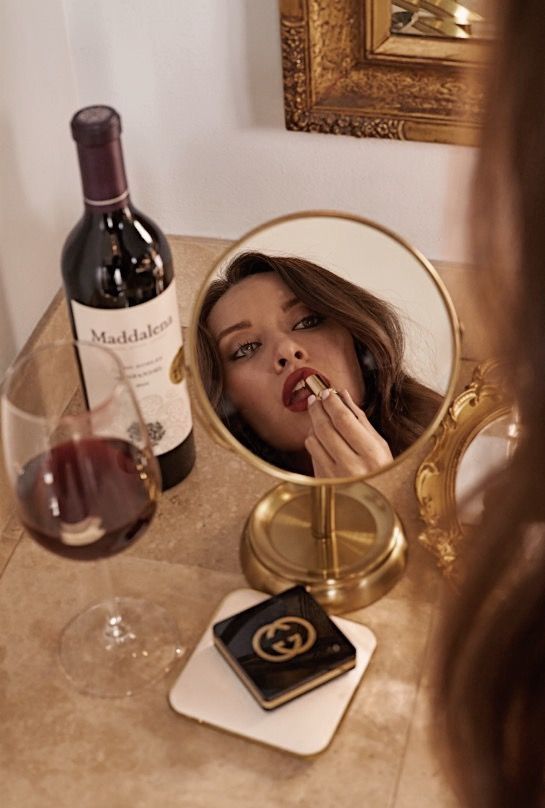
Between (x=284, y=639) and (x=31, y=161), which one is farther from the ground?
(x=31, y=161)

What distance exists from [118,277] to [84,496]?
18 cm

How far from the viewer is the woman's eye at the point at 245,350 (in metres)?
0.89

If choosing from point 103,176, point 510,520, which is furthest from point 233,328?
point 510,520

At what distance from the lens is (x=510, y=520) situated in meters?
0.33

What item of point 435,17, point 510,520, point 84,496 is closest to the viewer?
point 510,520

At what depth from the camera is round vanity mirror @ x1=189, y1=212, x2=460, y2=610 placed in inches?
34.0

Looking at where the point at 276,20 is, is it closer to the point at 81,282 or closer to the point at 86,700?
the point at 81,282

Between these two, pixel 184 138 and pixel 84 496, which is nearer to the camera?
pixel 84 496

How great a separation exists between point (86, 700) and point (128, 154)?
543 millimetres

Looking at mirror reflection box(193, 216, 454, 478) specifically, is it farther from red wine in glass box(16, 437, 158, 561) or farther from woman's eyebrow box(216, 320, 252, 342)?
red wine in glass box(16, 437, 158, 561)

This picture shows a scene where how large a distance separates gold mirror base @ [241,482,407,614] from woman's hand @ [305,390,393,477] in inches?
1.8

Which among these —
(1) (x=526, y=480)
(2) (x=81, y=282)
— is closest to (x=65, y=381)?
(2) (x=81, y=282)

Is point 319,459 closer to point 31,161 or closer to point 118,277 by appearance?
point 118,277

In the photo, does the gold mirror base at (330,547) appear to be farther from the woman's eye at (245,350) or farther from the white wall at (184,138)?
the white wall at (184,138)
